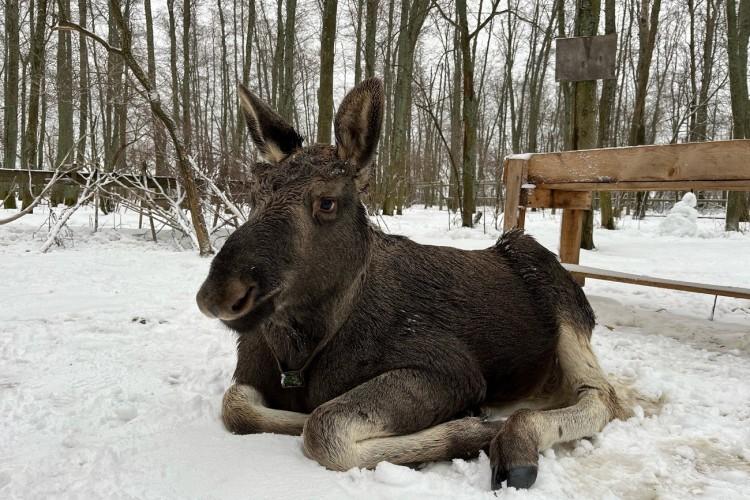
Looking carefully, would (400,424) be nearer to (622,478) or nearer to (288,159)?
(622,478)

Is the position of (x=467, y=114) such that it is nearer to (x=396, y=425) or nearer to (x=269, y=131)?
(x=269, y=131)

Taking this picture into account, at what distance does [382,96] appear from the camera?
2.27 m

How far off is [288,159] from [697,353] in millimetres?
3365

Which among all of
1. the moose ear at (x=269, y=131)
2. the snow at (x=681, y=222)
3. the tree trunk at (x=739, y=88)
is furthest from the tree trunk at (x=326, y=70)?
the tree trunk at (x=739, y=88)

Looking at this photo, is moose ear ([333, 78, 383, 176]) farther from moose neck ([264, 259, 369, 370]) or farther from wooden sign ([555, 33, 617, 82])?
wooden sign ([555, 33, 617, 82])

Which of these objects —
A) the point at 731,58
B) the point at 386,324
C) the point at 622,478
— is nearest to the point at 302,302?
the point at 386,324

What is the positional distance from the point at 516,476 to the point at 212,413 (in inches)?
58.4

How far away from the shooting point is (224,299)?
1708mm

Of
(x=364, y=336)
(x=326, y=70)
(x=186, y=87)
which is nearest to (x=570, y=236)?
(x=364, y=336)

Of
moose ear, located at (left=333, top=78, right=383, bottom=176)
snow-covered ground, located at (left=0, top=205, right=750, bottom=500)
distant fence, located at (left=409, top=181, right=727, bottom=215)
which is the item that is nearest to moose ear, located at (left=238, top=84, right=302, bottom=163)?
moose ear, located at (left=333, top=78, right=383, bottom=176)

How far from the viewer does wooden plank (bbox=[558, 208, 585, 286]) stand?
5797 mm

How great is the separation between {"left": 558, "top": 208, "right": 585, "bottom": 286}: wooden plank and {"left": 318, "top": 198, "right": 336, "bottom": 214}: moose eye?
430 centimetres

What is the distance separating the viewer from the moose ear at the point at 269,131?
244 centimetres

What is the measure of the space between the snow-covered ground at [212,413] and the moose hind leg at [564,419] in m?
0.06
